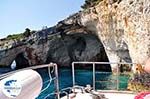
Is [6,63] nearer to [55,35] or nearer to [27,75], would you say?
[55,35]

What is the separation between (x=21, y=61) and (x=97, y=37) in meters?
13.0

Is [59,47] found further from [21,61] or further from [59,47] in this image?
[21,61]

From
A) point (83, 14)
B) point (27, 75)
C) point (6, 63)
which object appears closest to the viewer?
point (27, 75)

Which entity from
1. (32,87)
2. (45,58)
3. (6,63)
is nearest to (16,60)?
(6,63)

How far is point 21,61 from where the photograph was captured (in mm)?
39219

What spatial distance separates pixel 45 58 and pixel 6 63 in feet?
24.7

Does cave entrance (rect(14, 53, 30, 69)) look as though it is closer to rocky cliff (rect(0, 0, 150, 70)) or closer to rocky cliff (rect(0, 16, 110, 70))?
rocky cliff (rect(0, 16, 110, 70))

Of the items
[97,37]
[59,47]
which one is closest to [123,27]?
[97,37]

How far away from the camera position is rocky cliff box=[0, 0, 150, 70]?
19.1 metres

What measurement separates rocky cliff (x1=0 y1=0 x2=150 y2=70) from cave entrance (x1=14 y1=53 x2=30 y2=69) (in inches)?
32.9

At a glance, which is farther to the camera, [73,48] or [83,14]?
[73,48]

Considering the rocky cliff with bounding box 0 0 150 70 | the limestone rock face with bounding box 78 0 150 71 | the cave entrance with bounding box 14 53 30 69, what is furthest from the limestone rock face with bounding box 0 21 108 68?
the limestone rock face with bounding box 78 0 150 71

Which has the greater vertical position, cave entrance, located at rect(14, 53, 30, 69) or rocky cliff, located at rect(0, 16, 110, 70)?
rocky cliff, located at rect(0, 16, 110, 70)

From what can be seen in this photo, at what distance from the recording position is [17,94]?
3.15 metres
